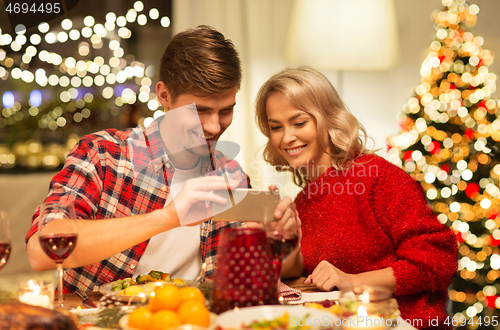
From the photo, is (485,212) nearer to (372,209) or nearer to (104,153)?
(372,209)

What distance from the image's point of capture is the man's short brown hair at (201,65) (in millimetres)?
1536

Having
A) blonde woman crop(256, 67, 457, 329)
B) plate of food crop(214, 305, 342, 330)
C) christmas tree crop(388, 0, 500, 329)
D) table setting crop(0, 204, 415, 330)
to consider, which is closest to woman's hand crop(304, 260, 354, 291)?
blonde woman crop(256, 67, 457, 329)

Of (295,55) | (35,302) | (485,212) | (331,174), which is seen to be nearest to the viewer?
(35,302)

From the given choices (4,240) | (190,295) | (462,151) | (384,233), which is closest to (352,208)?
(384,233)

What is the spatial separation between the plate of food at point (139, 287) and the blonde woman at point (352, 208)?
436mm

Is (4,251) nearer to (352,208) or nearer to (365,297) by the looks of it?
(365,297)

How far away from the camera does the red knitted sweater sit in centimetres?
151

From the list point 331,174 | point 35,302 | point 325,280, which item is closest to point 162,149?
point 331,174

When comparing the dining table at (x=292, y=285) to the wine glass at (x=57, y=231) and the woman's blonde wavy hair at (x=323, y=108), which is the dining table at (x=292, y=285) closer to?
the wine glass at (x=57, y=231)

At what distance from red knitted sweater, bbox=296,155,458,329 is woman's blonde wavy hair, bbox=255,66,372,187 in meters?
0.07

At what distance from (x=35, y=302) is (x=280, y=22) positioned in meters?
3.04

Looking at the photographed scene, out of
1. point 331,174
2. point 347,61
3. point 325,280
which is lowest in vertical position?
point 325,280

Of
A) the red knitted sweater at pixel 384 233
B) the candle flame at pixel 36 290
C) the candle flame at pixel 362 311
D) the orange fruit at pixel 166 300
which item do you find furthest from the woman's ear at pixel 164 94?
the candle flame at pixel 362 311

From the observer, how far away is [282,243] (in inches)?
34.2
